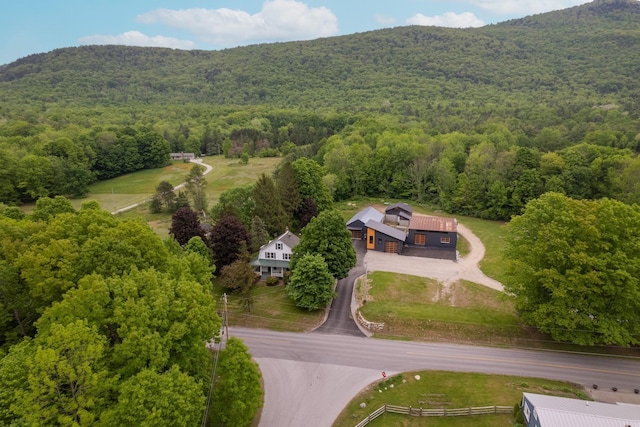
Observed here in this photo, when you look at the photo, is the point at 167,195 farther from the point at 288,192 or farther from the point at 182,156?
the point at 182,156

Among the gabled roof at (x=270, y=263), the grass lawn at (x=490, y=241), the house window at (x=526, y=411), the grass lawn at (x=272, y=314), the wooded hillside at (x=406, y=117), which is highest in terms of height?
the wooded hillside at (x=406, y=117)

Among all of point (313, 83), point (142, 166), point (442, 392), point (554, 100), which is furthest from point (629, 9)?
point (442, 392)

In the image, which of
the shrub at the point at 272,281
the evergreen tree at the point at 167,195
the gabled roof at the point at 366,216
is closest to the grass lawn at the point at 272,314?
the shrub at the point at 272,281

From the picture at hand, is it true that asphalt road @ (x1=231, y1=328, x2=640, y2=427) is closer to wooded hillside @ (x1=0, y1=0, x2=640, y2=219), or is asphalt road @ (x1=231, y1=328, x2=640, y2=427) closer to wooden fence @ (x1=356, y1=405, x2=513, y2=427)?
wooden fence @ (x1=356, y1=405, x2=513, y2=427)

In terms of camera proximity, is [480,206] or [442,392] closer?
[442,392]

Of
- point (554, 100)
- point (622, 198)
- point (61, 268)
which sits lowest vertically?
point (622, 198)

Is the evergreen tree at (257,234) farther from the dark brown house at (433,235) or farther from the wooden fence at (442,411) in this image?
the wooden fence at (442,411)

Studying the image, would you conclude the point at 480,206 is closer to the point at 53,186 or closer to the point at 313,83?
the point at 53,186
